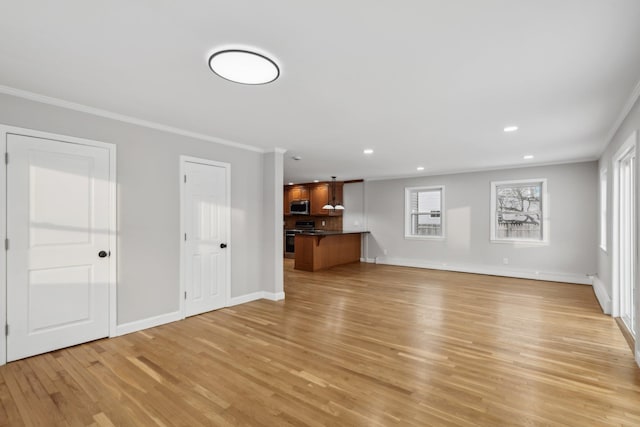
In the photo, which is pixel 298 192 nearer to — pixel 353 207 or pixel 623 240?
pixel 353 207

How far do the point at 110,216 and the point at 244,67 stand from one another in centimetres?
233

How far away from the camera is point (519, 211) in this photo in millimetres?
6816

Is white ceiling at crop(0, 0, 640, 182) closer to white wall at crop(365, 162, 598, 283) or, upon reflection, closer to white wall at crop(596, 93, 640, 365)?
white wall at crop(596, 93, 640, 365)

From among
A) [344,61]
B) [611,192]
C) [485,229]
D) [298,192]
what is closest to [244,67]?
[344,61]

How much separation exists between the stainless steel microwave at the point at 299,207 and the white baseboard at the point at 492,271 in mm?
2742

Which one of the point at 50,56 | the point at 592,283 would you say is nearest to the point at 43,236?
A: the point at 50,56

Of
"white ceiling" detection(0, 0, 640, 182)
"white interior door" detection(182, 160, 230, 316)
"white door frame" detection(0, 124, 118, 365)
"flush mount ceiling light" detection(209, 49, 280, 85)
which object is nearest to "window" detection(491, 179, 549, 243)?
"white ceiling" detection(0, 0, 640, 182)

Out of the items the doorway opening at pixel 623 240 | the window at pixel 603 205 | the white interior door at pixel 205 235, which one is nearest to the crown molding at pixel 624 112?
the doorway opening at pixel 623 240

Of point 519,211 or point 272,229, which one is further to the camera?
point 519,211

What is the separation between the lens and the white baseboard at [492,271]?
6.18 metres

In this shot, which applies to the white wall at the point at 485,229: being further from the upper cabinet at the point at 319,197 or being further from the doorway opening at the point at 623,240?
the doorway opening at the point at 623,240

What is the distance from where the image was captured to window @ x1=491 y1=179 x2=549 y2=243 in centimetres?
653

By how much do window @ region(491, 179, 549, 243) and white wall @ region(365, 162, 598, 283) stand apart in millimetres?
122

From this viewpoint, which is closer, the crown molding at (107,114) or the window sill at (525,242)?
the crown molding at (107,114)
